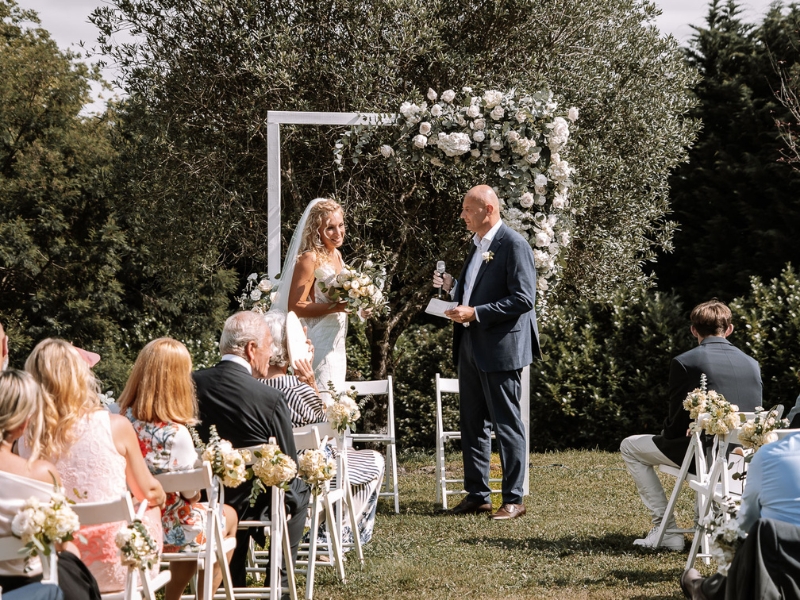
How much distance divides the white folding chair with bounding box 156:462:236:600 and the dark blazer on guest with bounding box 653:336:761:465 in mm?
2643

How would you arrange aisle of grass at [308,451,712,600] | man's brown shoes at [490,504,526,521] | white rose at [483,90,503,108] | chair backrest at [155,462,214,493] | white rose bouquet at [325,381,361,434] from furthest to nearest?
1. white rose at [483,90,503,108]
2. man's brown shoes at [490,504,526,521]
3. white rose bouquet at [325,381,361,434]
4. aisle of grass at [308,451,712,600]
5. chair backrest at [155,462,214,493]

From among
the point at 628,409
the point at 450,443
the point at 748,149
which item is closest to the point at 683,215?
the point at 748,149

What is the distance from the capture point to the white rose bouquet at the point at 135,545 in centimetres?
287

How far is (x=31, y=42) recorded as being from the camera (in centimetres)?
1919

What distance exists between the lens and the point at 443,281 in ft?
22.4

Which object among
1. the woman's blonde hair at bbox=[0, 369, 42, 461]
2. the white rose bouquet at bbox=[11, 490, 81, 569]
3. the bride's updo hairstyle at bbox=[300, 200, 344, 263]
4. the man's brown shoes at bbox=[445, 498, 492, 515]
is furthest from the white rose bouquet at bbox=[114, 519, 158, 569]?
the man's brown shoes at bbox=[445, 498, 492, 515]

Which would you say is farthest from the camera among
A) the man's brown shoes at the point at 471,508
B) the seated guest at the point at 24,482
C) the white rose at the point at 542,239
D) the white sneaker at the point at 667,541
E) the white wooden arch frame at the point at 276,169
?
the white rose at the point at 542,239

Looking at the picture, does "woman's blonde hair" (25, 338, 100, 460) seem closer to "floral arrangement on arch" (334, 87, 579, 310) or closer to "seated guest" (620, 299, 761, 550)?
"seated guest" (620, 299, 761, 550)

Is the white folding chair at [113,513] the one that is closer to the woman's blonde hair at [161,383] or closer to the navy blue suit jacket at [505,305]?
the woman's blonde hair at [161,383]

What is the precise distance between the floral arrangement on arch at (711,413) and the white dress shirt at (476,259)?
2.14 metres

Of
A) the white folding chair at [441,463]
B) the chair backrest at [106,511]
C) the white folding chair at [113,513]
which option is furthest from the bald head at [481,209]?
the chair backrest at [106,511]

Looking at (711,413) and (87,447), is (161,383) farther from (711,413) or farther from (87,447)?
(711,413)

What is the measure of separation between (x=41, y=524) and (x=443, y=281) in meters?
4.53

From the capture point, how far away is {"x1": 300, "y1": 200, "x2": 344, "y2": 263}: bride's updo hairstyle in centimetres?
629
